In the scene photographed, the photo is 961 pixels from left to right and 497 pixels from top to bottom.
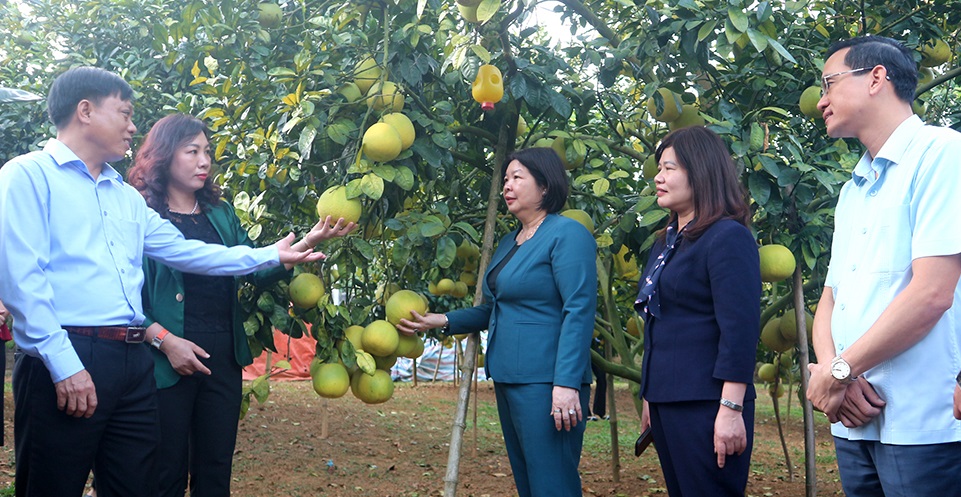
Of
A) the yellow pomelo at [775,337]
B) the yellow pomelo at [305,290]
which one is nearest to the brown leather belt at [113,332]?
the yellow pomelo at [305,290]

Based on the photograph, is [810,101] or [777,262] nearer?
[777,262]

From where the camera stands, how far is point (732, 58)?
11.1 feet

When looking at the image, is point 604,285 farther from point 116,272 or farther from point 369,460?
point 369,460

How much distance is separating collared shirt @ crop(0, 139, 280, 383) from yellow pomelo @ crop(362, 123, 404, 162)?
2.40 feet

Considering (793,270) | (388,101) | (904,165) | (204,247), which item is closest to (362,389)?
(204,247)

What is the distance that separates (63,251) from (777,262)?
2.15 m

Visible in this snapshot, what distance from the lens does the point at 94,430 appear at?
215 cm

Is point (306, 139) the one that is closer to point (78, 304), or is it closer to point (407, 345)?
point (407, 345)

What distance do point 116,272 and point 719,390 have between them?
1552 mm

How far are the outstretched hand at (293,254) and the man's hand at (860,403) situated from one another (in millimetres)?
1608

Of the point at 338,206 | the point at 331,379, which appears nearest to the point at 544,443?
the point at 331,379

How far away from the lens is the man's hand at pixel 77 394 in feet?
6.68

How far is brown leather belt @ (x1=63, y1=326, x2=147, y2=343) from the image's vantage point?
216 cm

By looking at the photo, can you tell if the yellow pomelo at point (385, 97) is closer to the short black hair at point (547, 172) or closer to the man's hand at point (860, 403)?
the short black hair at point (547, 172)
